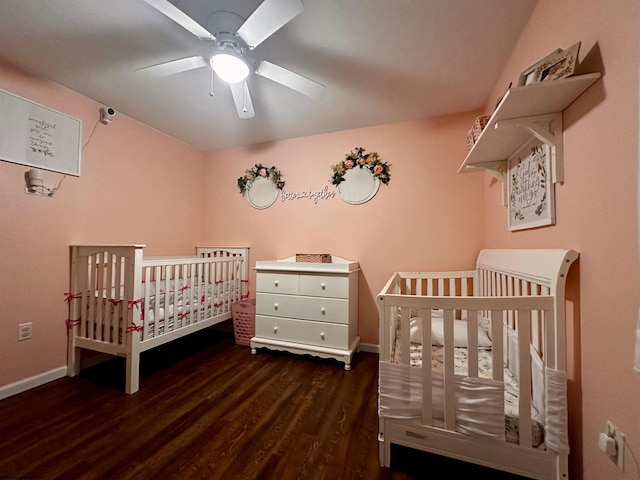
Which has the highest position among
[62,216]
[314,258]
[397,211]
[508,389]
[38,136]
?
[38,136]

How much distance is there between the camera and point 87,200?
7.05 feet

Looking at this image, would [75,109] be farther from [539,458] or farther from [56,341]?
[539,458]

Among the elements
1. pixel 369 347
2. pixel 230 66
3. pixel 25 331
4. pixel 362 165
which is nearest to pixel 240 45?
pixel 230 66

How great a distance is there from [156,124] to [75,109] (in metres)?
0.63

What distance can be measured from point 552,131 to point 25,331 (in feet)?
10.8

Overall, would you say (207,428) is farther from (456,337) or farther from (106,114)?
(106,114)

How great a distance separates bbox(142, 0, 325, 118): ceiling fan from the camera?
1.12 metres

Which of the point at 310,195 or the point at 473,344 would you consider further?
the point at 310,195

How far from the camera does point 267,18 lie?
3.85ft

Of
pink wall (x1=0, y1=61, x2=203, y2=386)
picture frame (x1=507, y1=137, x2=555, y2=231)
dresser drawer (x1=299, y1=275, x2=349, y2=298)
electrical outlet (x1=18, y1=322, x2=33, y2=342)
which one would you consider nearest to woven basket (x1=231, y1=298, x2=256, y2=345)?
dresser drawer (x1=299, y1=275, x2=349, y2=298)

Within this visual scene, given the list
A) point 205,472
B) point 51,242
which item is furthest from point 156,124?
point 205,472

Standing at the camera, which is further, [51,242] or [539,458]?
[51,242]

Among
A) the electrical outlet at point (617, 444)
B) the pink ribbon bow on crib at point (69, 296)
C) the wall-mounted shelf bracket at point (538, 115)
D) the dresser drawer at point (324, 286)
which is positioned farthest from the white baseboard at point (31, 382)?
the wall-mounted shelf bracket at point (538, 115)

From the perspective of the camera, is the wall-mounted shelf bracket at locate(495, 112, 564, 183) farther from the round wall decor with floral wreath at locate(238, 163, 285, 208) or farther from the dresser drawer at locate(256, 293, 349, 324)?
the round wall decor with floral wreath at locate(238, 163, 285, 208)
